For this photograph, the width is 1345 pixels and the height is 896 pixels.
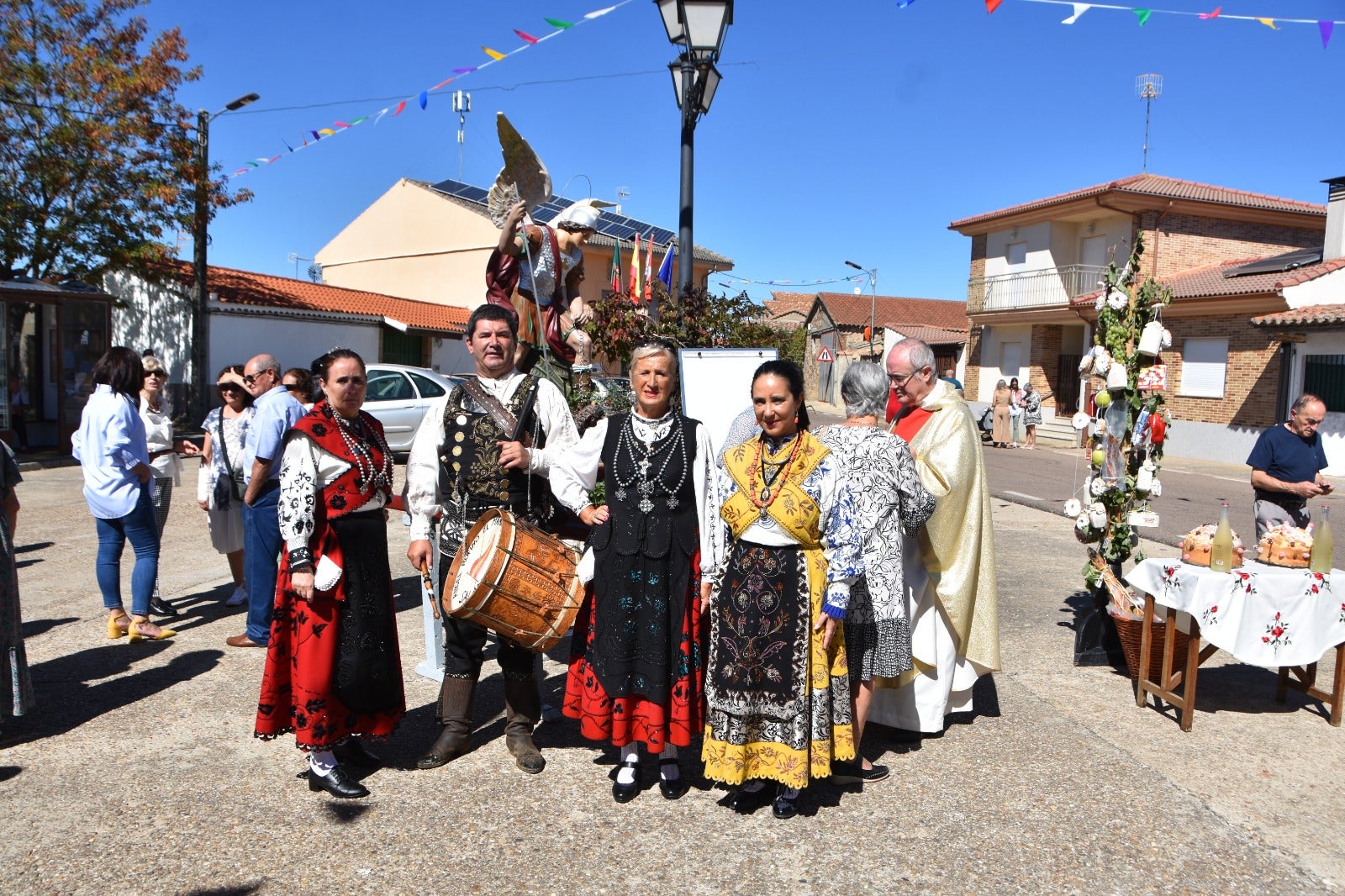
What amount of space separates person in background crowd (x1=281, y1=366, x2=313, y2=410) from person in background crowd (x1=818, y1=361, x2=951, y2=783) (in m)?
3.40

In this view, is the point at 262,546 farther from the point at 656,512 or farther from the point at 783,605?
the point at 783,605

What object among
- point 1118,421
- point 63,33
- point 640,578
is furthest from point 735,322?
point 63,33

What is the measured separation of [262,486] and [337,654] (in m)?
2.12

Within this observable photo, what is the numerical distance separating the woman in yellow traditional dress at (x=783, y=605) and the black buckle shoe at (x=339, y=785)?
1407 mm

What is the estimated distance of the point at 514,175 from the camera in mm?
4852

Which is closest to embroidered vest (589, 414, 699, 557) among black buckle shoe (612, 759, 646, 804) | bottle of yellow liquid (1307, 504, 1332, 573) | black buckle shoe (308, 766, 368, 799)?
black buckle shoe (612, 759, 646, 804)

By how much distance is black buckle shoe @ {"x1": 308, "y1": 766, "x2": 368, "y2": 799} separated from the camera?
3.72 meters

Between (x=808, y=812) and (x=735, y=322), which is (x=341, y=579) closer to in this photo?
(x=808, y=812)

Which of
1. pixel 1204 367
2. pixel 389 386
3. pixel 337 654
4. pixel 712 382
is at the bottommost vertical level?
pixel 337 654

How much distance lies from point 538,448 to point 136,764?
218 cm

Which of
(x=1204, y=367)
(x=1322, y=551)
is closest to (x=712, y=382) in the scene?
(x=1322, y=551)

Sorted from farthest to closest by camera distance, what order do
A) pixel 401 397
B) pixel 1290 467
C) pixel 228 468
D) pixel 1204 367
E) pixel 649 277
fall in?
1. pixel 1204 367
2. pixel 401 397
3. pixel 649 277
4. pixel 228 468
5. pixel 1290 467

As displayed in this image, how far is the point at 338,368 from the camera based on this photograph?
12.4 ft

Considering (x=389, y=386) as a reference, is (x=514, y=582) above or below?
below
